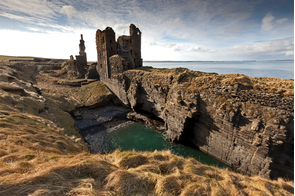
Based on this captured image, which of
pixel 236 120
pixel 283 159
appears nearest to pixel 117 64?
pixel 236 120

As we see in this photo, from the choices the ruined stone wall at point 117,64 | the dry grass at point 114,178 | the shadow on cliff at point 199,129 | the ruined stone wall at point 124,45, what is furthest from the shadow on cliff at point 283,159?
the ruined stone wall at point 124,45

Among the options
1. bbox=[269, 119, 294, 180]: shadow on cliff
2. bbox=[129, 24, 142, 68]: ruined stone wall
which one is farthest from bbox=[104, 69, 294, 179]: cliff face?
bbox=[129, 24, 142, 68]: ruined stone wall

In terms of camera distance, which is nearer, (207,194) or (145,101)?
(207,194)

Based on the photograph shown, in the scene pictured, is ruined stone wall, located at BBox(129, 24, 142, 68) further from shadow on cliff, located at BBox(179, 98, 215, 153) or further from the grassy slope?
the grassy slope

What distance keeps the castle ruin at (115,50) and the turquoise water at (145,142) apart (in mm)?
13329

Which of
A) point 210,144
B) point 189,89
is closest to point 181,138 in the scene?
point 210,144

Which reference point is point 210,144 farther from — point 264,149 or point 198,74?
point 198,74

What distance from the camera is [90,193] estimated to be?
9.37 feet

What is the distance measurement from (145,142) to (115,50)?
23464 mm

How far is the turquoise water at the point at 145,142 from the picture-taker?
48.7 feet

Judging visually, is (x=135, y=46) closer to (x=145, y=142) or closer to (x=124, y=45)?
(x=124, y=45)

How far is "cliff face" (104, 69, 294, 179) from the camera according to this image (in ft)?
32.4

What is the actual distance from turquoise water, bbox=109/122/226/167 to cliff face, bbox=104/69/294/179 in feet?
3.01

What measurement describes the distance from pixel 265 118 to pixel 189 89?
23.3 ft
